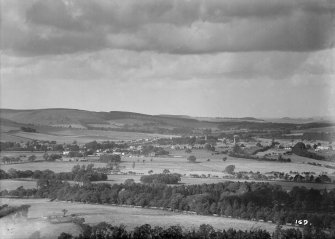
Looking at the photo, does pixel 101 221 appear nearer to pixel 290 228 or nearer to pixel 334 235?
pixel 290 228

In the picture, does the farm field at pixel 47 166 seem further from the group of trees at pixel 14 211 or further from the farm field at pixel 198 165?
the group of trees at pixel 14 211

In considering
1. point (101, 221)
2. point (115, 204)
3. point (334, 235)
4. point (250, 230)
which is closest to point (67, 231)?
point (101, 221)

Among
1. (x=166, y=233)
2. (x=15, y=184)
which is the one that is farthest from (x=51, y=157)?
(x=166, y=233)

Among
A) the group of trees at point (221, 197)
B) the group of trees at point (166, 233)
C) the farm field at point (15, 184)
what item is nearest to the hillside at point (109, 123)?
the group of trees at point (221, 197)

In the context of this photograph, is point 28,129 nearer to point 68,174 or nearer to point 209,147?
point 68,174

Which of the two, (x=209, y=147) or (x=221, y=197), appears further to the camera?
(x=209, y=147)

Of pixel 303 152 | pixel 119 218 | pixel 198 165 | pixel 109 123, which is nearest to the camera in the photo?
pixel 119 218

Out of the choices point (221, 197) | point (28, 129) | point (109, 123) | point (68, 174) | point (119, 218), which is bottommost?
point (119, 218)
